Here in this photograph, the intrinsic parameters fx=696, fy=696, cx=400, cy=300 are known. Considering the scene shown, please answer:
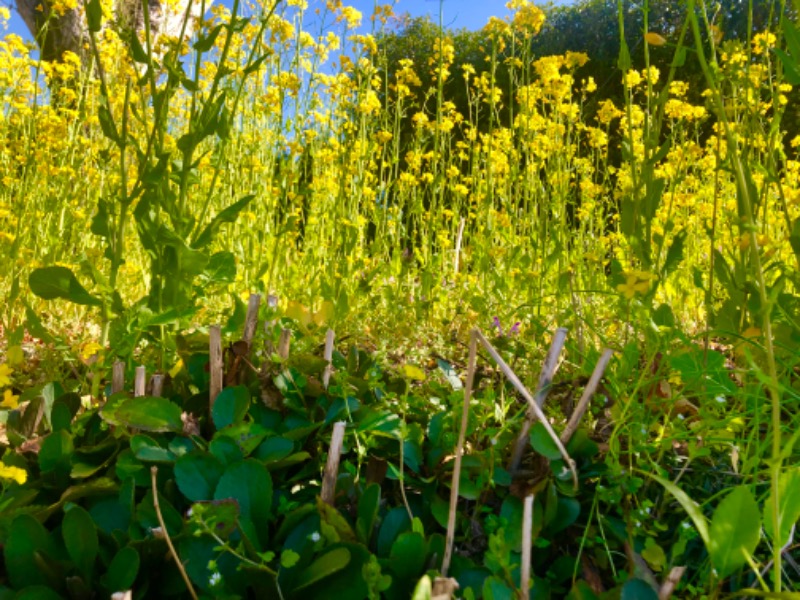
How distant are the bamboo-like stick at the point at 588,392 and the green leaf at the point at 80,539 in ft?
2.27

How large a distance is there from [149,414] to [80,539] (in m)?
0.24

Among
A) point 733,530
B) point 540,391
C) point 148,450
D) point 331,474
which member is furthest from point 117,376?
point 733,530

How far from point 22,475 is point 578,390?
949 millimetres

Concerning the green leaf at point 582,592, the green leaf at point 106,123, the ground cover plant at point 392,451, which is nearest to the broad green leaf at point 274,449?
the ground cover plant at point 392,451

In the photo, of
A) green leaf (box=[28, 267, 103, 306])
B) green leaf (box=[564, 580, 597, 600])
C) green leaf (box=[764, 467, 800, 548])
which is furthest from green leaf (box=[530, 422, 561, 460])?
green leaf (box=[28, 267, 103, 306])

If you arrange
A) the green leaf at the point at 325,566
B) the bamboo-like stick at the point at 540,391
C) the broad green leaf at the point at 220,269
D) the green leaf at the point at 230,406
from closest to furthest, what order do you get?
the green leaf at the point at 325,566
the bamboo-like stick at the point at 540,391
the green leaf at the point at 230,406
the broad green leaf at the point at 220,269

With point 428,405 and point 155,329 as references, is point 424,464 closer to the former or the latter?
point 428,405

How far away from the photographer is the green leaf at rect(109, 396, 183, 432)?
43.8 inches

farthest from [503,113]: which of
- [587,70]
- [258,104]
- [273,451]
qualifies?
[273,451]

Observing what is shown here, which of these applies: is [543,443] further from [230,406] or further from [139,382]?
[139,382]

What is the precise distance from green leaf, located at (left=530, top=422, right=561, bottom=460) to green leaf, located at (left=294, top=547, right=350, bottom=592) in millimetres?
328

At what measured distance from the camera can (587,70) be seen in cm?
807

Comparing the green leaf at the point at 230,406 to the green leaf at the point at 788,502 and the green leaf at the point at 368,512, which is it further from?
the green leaf at the point at 788,502

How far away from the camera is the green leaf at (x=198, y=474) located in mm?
1012
